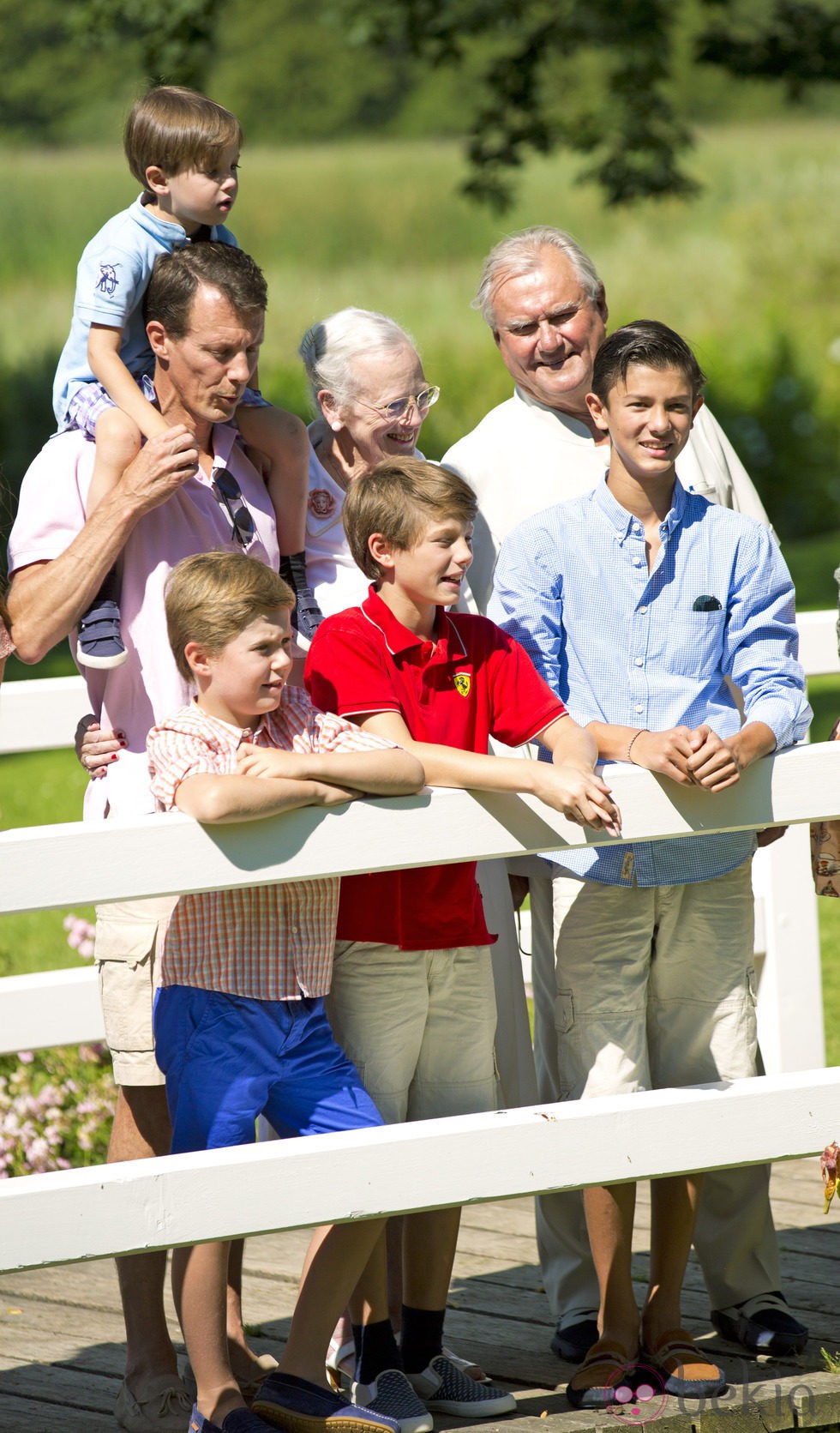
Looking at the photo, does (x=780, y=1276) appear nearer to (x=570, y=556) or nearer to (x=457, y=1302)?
(x=457, y=1302)

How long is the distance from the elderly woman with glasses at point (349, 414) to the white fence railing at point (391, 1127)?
977mm

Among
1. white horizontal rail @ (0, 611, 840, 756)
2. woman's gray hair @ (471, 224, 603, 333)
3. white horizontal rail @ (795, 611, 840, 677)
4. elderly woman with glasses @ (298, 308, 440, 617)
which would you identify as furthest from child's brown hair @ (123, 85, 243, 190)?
white horizontal rail @ (795, 611, 840, 677)

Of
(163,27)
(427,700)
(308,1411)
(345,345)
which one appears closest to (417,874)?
(427,700)

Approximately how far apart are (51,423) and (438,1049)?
1743 centimetres

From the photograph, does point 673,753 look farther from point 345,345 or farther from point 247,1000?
point 345,345

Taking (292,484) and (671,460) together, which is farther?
(292,484)

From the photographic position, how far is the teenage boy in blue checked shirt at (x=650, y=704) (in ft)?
11.2

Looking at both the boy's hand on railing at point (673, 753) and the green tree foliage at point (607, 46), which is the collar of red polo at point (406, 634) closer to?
the boy's hand on railing at point (673, 753)

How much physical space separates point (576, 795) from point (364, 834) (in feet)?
1.13

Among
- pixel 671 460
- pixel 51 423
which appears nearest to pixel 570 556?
pixel 671 460

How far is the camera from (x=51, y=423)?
19.9 m

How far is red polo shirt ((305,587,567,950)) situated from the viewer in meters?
3.26

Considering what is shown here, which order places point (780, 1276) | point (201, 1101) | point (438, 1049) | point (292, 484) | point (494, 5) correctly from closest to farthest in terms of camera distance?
point (201, 1101) < point (438, 1049) < point (292, 484) < point (780, 1276) < point (494, 5)

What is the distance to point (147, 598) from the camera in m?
3.48
